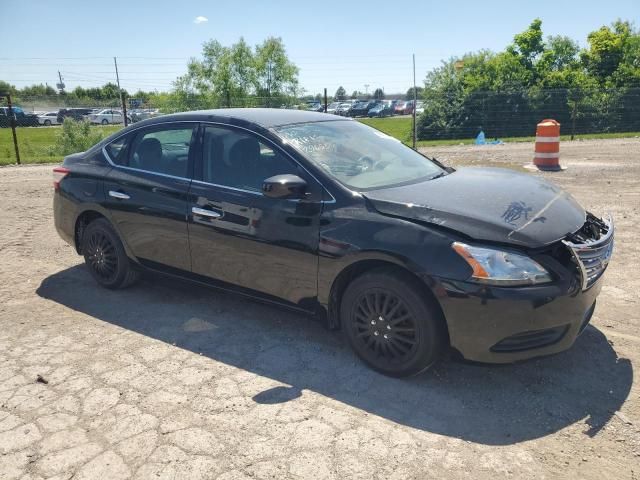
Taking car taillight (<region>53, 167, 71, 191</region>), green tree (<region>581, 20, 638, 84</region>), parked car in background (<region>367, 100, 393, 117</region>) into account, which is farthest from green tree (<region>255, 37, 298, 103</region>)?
car taillight (<region>53, 167, 71, 191</region>)

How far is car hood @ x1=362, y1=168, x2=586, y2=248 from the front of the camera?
3.15 m

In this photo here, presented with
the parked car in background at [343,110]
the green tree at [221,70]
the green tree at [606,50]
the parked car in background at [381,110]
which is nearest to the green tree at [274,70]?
the green tree at [221,70]

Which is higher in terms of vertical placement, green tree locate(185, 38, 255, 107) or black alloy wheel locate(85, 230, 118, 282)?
green tree locate(185, 38, 255, 107)

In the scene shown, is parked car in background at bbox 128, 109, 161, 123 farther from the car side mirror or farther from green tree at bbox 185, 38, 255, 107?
the car side mirror

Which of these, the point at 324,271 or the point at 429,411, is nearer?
the point at 429,411

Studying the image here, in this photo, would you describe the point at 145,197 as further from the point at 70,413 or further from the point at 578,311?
the point at 578,311

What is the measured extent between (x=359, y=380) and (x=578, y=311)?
54.2 inches

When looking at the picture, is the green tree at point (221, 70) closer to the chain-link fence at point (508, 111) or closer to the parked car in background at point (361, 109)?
the chain-link fence at point (508, 111)

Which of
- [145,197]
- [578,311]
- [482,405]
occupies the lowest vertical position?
[482,405]

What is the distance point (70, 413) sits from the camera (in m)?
3.19

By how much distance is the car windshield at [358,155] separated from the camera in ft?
12.7

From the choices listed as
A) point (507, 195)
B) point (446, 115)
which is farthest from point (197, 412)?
point (446, 115)

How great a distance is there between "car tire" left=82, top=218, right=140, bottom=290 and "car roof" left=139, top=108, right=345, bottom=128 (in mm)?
1127

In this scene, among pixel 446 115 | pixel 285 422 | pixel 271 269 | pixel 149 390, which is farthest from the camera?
pixel 446 115
